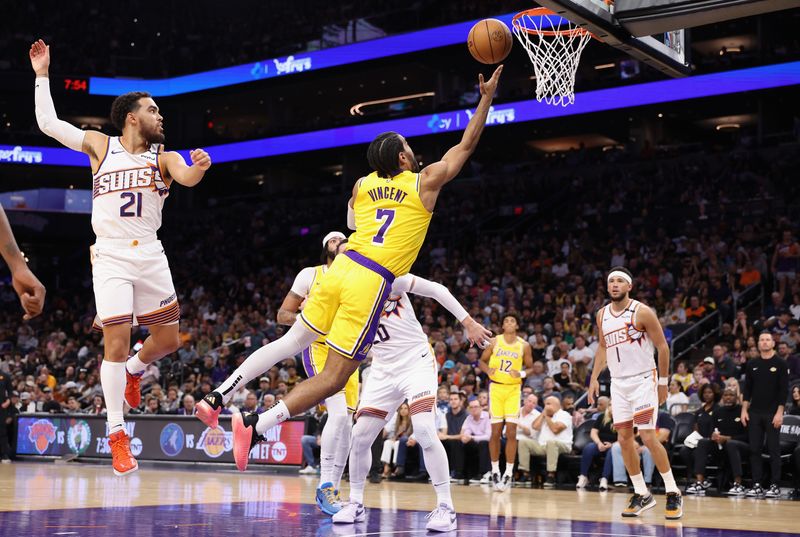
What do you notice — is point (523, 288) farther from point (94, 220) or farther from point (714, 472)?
point (94, 220)

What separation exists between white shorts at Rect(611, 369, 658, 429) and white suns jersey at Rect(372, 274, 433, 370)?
279 cm

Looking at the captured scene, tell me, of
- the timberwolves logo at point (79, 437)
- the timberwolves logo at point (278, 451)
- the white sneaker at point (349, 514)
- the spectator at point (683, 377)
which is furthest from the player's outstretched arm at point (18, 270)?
the timberwolves logo at point (79, 437)

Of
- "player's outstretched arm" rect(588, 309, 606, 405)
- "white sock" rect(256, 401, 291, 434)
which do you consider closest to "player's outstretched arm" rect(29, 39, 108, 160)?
"white sock" rect(256, 401, 291, 434)

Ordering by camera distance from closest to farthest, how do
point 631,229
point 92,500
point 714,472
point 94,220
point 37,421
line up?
point 94,220
point 92,500
point 714,472
point 37,421
point 631,229

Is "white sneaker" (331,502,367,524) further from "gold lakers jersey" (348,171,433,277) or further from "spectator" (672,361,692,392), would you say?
"spectator" (672,361,692,392)

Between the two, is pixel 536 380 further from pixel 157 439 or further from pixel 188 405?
pixel 157 439

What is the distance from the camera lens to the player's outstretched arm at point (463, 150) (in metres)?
6.14

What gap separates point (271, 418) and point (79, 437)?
47.9 feet

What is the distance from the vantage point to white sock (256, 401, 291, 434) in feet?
18.8

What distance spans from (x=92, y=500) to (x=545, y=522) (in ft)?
14.6

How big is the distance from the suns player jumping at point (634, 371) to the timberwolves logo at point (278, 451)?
7.80 m

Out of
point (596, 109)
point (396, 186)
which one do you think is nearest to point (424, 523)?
point (396, 186)

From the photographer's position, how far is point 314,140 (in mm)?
34750

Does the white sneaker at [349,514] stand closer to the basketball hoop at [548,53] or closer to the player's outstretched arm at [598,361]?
the player's outstretched arm at [598,361]
